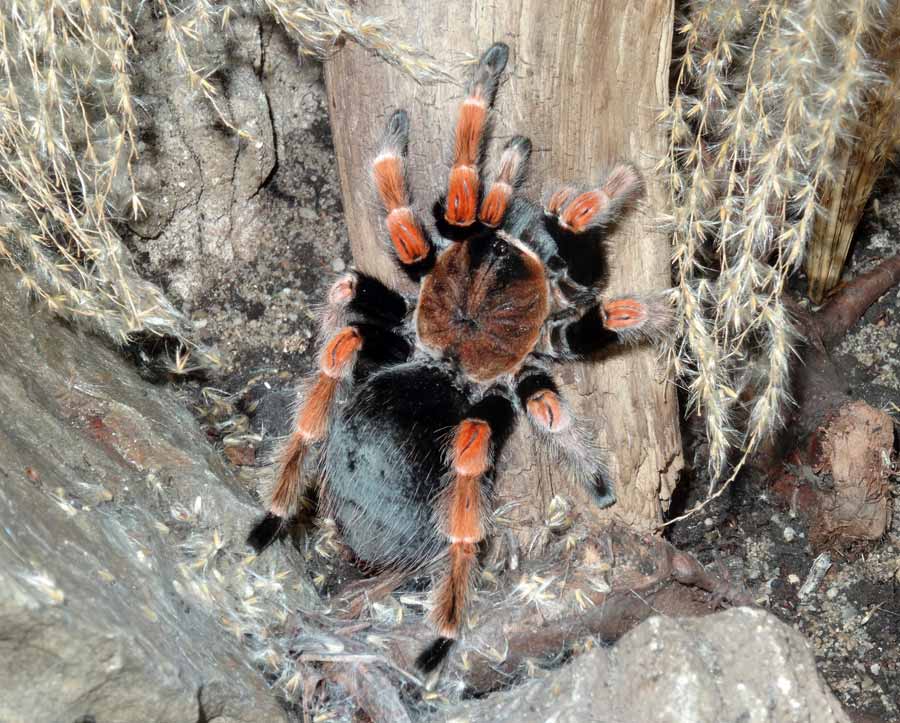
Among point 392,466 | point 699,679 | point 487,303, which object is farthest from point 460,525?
point 699,679

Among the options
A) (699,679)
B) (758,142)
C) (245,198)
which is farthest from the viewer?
(245,198)

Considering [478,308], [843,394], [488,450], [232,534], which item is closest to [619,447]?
[488,450]

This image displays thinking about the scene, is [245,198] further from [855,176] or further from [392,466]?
[855,176]

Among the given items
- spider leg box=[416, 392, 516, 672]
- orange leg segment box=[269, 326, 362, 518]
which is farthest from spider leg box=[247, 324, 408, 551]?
spider leg box=[416, 392, 516, 672]

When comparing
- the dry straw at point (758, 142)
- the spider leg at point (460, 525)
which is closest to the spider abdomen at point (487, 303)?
the spider leg at point (460, 525)

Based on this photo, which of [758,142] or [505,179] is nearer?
[758,142]

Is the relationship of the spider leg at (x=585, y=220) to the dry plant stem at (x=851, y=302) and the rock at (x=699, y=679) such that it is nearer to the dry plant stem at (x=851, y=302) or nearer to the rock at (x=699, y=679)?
the dry plant stem at (x=851, y=302)

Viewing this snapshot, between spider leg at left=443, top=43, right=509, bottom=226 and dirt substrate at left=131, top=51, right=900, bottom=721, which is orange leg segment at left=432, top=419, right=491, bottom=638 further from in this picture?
dirt substrate at left=131, top=51, right=900, bottom=721
